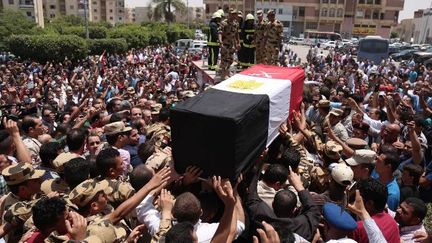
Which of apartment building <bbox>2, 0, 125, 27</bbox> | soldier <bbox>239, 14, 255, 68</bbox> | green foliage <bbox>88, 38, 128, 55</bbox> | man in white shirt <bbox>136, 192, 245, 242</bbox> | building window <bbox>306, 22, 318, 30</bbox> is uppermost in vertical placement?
apartment building <bbox>2, 0, 125, 27</bbox>

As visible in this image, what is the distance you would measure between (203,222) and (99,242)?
833 mm

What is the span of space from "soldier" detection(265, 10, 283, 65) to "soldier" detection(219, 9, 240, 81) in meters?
0.71

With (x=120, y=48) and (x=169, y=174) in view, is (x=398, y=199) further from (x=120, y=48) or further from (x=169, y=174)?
(x=120, y=48)

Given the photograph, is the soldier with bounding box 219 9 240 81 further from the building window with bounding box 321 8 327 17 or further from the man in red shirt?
the building window with bounding box 321 8 327 17

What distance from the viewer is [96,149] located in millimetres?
4473

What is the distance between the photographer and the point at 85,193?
2.75 metres

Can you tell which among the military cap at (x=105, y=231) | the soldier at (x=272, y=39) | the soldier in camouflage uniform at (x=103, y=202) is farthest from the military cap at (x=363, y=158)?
the soldier at (x=272, y=39)

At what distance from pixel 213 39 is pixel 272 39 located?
2126mm

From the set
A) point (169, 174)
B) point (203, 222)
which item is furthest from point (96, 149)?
point (203, 222)

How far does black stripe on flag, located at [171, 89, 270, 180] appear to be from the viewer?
9.74 feet

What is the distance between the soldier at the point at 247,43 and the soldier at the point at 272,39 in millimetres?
688

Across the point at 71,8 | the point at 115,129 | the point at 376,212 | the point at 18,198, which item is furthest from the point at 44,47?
the point at 71,8

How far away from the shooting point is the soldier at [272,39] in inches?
340

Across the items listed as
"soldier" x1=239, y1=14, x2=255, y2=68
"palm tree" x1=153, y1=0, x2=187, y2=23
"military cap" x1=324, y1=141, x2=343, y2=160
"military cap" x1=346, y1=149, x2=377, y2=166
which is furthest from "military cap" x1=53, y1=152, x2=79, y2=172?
"palm tree" x1=153, y1=0, x2=187, y2=23
